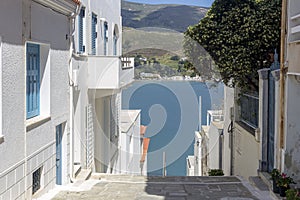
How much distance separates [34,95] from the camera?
29.7 ft

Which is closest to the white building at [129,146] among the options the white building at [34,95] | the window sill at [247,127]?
the window sill at [247,127]

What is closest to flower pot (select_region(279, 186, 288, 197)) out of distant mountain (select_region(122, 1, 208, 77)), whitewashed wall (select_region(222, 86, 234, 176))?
distant mountain (select_region(122, 1, 208, 77))

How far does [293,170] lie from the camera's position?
9750 millimetres

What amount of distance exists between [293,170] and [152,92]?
17436 millimetres

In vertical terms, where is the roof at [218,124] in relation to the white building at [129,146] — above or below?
above

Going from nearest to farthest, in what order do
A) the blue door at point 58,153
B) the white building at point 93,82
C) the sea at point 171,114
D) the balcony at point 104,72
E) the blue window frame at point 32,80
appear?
the blue window frame at point 32,80 → the blue door at point 58,153 → the white building at point 93,82 → the balcony at point 104,72 → the sea at point 171,114

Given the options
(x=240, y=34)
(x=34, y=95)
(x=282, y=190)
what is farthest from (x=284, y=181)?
(x=240, y=34)

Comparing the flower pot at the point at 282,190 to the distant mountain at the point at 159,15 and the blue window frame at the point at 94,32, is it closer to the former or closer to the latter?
the blue window frame at the point at 94,32

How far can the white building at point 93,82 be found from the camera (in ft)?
40.9

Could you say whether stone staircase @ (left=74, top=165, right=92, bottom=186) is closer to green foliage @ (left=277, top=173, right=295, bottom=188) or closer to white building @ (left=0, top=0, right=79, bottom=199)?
white building @ (left=0, top=0, right=79, bottom=199)

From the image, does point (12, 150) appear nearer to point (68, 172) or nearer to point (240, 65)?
point (68, 172)

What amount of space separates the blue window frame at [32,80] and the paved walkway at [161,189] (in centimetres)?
192

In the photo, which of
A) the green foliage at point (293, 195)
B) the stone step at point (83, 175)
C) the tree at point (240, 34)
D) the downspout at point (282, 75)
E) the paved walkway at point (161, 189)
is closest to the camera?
the green foliage at point (293, 195)

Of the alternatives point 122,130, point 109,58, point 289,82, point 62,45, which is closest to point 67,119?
point 62,45
